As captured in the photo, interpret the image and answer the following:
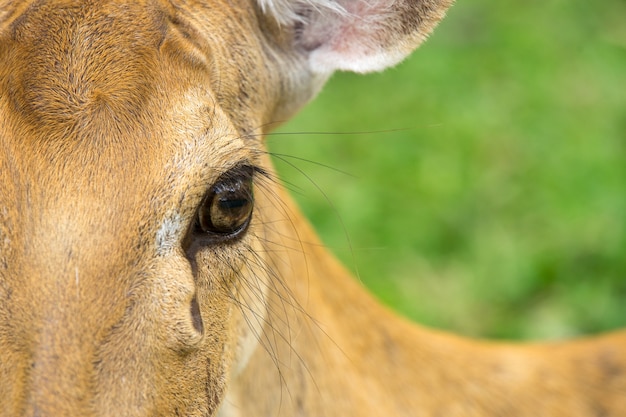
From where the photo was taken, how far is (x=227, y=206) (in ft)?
8.18

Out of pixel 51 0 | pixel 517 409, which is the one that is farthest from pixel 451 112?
pixel 51 0

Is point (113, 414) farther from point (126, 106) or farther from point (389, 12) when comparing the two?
point (389, 12)

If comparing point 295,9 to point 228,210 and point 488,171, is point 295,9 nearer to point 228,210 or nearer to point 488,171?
point 228,210

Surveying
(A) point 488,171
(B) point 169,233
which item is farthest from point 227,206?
(A) point 488,171

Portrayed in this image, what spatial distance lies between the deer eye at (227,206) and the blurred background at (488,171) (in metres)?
1.92

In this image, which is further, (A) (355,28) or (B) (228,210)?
(A) (355,28)

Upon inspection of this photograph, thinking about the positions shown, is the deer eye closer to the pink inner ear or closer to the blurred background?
the pink inner ear

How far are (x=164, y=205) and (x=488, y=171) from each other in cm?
471

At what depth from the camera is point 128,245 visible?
2250 mm

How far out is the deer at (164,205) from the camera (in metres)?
2.19

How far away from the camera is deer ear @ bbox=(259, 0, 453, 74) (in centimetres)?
291

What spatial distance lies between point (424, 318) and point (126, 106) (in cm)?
360

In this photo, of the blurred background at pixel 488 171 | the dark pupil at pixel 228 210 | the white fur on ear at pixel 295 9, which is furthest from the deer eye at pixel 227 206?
the blurred background at pixel 488 171

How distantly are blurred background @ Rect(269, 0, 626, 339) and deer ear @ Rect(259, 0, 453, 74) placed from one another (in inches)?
61.0
